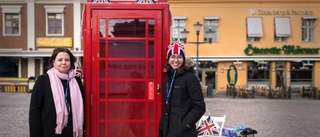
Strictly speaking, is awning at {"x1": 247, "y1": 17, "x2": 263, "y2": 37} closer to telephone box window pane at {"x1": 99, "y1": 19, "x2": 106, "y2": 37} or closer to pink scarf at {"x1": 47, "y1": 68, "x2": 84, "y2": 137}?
telephone box window pane at {"x1": 99, "y1": 19, "x2": 106, "y2": 37}

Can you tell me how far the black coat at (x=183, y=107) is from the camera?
4.29m

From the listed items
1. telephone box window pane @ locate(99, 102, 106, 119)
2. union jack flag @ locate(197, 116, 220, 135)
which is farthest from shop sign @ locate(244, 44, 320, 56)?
telephone box window pane @ locate(99, 102, 106, 119)

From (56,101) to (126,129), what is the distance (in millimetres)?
1232

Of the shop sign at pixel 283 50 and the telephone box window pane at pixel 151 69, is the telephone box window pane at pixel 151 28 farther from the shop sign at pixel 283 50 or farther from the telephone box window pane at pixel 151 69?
the shop sign at pixel 283 50

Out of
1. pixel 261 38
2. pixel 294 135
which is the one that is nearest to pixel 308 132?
pixel 294 135

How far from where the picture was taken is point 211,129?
549 centimetres

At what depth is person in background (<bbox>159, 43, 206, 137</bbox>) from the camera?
430 cm

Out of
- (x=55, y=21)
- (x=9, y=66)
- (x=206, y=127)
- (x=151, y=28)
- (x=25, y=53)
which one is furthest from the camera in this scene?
(x=9, y=66)

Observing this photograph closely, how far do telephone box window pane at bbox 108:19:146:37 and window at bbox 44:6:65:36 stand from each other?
25142 mm

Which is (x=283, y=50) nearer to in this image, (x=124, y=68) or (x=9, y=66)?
(x=9, y=66)

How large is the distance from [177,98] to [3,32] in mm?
27504

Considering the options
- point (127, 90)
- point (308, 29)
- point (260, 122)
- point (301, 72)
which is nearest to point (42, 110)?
point (127, 90)

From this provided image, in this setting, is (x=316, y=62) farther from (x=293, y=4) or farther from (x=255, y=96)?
(x=255, y=96)

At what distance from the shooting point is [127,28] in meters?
4.89
